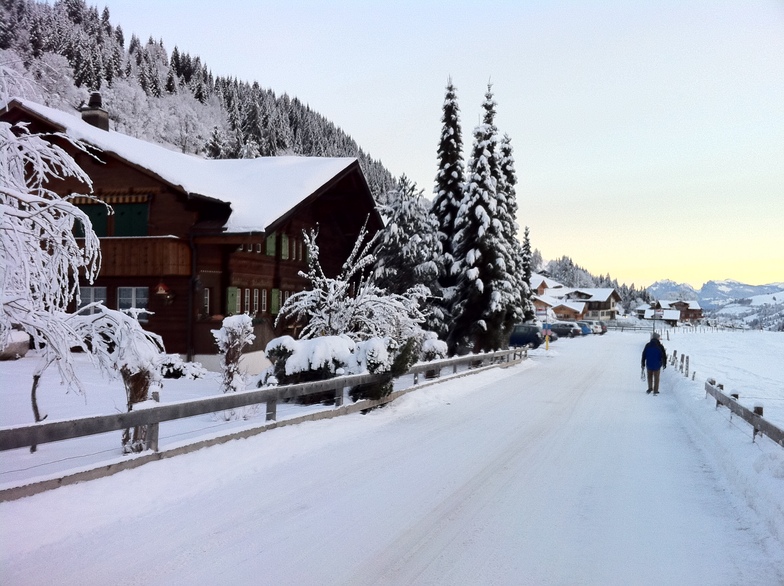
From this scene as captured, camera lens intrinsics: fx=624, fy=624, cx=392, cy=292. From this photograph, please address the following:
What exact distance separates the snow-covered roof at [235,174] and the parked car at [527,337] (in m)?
20.0

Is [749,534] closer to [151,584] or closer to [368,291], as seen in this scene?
[151,584]

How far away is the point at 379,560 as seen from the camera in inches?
208

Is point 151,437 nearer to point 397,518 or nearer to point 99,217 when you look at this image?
point 397,518

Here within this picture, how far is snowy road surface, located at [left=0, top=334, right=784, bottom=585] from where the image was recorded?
5066 millimetres

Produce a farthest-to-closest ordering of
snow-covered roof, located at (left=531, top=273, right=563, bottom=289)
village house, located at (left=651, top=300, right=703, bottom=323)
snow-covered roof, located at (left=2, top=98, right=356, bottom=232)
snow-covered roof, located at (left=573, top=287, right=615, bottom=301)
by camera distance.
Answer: village house, located at (left=651, top=300, right=703, bottom=323) < snow-covered roof, located at (left=573, top=287, right=615, bottom=301) < snow-covered roof, located at (left=531, top=273, right=563, bottom=289) < snow-covered roof, located at (left=2, top=98, right=356, bottom=232)

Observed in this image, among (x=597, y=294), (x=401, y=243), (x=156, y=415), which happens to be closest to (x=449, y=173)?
(x=401, y=243)

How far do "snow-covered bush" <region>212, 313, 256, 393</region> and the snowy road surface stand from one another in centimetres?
390

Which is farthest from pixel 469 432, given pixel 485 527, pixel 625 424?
pixel 485 527

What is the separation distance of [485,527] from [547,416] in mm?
7740

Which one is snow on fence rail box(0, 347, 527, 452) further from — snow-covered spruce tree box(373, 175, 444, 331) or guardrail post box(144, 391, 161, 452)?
snow-covered spruce tree box(373, 175, 444, 331)

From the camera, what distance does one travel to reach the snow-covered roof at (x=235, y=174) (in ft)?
69.3

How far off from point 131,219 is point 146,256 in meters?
1.85

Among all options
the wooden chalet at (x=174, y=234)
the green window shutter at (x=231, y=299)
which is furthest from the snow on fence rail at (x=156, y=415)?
the green window shutter at (x=231, y=299)

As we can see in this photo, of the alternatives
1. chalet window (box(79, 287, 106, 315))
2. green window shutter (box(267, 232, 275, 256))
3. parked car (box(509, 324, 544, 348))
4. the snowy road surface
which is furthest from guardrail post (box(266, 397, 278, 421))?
parked car (box(509, 324, 544, 348))
